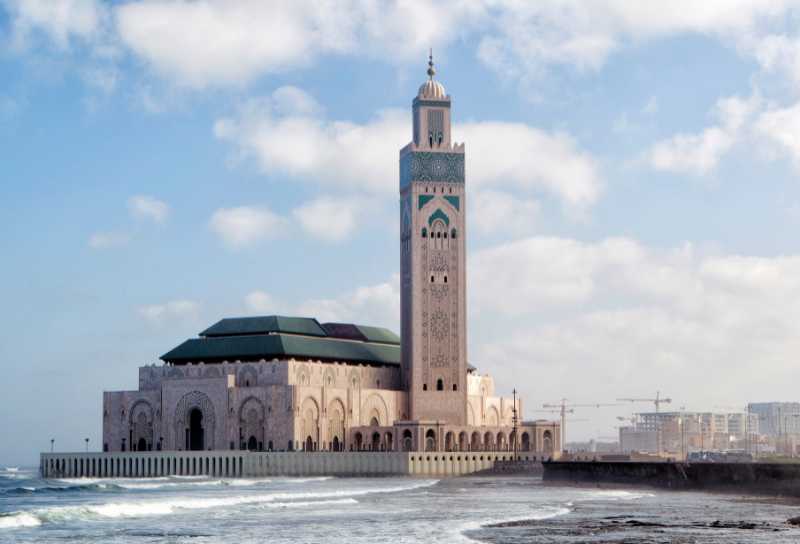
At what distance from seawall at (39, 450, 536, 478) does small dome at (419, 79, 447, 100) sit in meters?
35.1

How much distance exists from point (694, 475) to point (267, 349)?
181 ft

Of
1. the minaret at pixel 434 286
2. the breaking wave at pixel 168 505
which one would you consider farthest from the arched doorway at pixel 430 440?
the breaking wave at pixel 168 505

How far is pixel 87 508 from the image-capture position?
59.0 m

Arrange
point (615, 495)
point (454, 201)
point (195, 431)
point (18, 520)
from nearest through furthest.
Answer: point (18, 520) → point (615, 495) → point (195, 431) → point (454, 201)

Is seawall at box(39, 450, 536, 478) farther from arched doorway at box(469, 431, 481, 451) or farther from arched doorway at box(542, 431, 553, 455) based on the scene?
arched doorway at box(542, 431, 553, 455)

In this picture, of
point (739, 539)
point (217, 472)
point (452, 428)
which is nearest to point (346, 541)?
point (739, 539)

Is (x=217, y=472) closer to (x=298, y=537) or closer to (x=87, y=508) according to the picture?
(x=87, y=508)

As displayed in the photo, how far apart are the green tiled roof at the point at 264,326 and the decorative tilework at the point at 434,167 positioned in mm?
16679

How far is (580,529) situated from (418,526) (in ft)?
19.8

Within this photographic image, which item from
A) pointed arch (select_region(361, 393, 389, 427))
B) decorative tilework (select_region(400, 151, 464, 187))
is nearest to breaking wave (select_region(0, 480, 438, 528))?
pointed arch (select_region(361, 393, 389, 427))

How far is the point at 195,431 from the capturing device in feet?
408

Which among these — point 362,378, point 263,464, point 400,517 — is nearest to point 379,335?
point 362,378

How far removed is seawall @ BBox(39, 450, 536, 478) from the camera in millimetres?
114875

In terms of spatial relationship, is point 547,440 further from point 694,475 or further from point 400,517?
point 400,517
